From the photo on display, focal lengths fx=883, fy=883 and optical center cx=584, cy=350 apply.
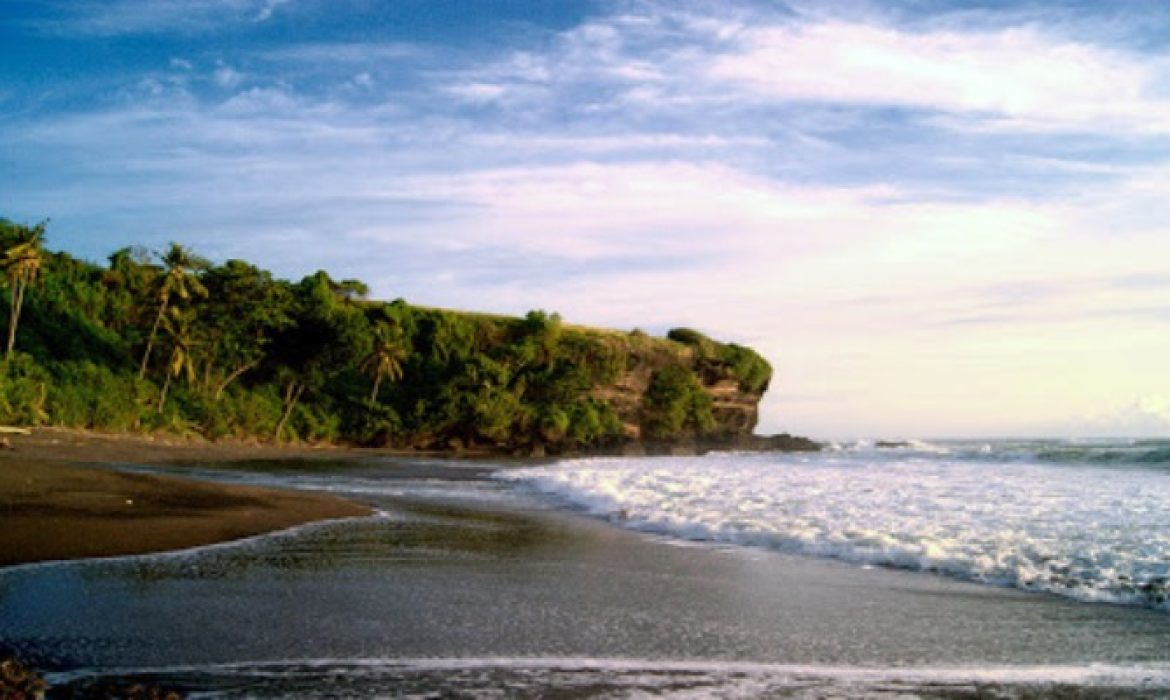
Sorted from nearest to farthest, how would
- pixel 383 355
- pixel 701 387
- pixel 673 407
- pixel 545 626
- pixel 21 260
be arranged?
pixel 545 626 → pixel 21 260 → pixel 383 355 → pixel 673 407 → pixel 701 387

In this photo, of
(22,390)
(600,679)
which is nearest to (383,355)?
(22,390)

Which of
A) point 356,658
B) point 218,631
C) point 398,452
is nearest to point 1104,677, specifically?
point 356,658

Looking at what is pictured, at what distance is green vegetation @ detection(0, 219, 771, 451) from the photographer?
35.8 m

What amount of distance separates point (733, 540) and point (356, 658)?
7082 mm

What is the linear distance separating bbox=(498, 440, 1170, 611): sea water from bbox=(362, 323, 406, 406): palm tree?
3310cm

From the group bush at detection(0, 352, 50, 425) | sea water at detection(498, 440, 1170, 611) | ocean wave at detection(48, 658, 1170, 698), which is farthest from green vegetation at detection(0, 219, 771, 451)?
ocean wave at detection(48, 658, 1170, 698)

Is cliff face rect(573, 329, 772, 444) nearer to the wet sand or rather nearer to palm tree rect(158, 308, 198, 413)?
palm tree rect(158, 308, 198, 413)

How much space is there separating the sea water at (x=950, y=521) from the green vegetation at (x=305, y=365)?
23373 millimetres

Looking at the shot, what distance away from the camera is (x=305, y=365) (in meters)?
49.3

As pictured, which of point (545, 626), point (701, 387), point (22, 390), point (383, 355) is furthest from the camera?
point (701, 387)

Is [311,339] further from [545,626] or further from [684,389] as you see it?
[545,626]

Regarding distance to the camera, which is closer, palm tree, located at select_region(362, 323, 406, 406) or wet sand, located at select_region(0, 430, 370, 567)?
wet sand, located at select_region(0, 430, 370, 567)

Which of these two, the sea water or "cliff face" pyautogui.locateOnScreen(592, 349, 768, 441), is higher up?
"cliff face" pyautogui.locateOnScreen(592, 349, 768, 441)

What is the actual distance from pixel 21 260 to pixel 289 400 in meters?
17.9
